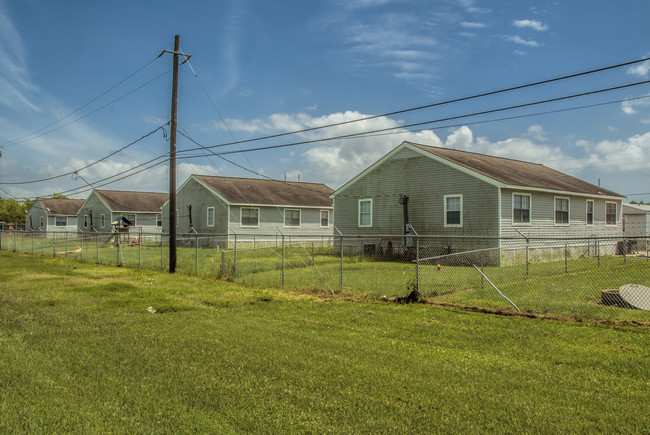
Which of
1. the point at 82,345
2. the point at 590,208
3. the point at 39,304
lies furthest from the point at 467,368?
the point at 590,208

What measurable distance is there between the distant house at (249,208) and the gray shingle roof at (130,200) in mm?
12366

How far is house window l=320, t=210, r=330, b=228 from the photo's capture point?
3744 cm

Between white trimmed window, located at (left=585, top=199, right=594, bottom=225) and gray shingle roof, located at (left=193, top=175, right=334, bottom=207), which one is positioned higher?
gray shingle roof, located at (left=193, top=175, right=334, bottom=207)

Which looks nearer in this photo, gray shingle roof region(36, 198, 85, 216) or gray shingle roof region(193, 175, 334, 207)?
gray shingle roof region(193, 175, 334, 207)

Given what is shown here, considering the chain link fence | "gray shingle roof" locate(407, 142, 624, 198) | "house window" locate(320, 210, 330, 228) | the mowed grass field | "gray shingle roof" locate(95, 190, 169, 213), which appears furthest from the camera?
"gray shingle roof" locate(95, 190, 169, 213)

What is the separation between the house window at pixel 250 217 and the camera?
110 feet

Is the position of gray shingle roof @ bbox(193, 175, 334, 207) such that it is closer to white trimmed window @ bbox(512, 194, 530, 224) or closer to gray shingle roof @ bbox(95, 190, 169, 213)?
gray shingle roof @ bbox(95, 190, 169, 213)

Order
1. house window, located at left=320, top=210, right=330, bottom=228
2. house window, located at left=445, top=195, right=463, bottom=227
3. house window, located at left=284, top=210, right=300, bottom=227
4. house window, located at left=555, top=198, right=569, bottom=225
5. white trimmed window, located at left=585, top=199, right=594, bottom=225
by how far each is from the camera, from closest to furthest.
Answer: house window, located at left=445, top=195, right=463, bottom=227
house window, located at left=555, top=198, right=569, bottom=225
white trimmed window, located at left=585, top=199, right=594, bottom=225
house window, located at left=284, top=210, right=300, bottom=227
house window, located at left=320, top=210, right=330, bottom=228

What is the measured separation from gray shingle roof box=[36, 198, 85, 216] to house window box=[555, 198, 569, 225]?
180ft

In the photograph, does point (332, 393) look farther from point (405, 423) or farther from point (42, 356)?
point (42, 356)

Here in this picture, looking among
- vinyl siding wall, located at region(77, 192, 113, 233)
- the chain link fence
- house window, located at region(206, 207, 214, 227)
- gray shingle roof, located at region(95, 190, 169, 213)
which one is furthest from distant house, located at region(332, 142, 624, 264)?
vinyl siding wall, located at region(77, 192, 113, 233)

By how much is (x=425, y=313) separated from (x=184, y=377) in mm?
5826

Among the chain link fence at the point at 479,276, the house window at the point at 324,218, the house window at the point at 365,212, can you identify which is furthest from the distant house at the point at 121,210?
the house window at the point at 365,212

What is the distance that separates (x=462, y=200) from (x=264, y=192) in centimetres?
1837
